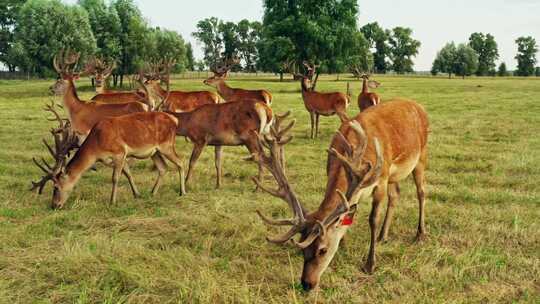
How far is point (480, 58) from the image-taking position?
336ft

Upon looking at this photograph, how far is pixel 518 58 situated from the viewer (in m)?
103

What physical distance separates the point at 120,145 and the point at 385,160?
4.57 m

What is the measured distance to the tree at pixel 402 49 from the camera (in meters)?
96.0

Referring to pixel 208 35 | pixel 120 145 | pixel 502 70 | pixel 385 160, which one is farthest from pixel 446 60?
pixel 385 160

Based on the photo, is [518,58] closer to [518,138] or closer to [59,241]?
[518,138]

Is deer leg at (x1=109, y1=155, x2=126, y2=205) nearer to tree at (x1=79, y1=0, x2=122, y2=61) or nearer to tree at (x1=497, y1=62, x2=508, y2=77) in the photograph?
tree at (x1=79, y1=0, x2=122, y2=61)

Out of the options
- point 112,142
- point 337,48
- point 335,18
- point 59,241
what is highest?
point 335,18

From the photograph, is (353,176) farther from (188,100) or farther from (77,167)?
(188,100)

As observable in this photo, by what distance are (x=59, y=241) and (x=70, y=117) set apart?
18.2ft

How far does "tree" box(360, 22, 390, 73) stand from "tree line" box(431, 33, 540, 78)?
10.4 metres

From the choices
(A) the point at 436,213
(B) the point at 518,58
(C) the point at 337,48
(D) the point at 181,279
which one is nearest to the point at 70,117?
(D) the point at 181,279

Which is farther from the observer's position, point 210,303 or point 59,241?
point 59,241

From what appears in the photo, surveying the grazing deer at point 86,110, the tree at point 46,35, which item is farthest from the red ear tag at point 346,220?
the tree at point 46,35

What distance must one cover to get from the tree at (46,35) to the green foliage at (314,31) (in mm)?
14134
